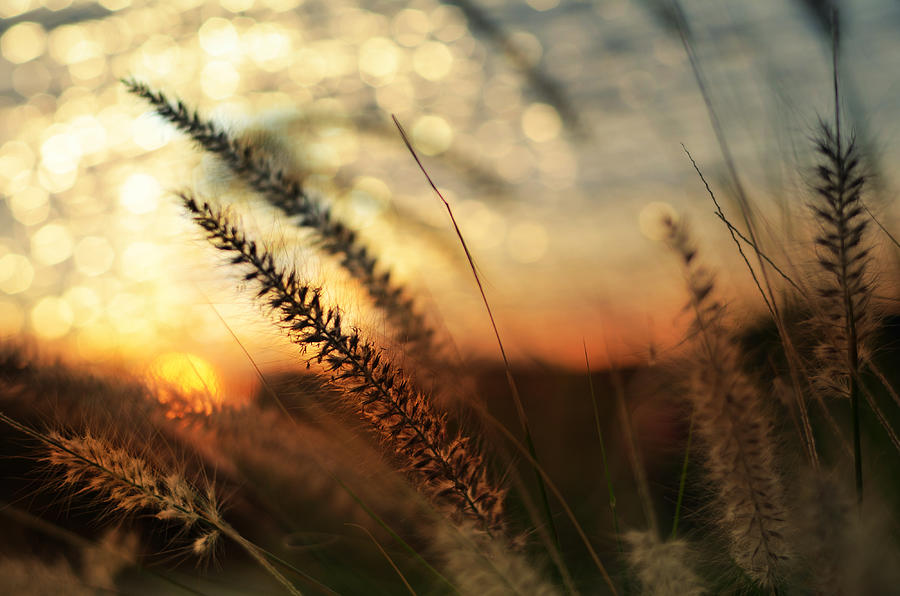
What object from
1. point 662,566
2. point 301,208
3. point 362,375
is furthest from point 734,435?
point 301,208

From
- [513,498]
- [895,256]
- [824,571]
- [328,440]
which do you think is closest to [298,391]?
[328,440]

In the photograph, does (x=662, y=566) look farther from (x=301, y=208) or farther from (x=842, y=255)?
(x=301, y=208)

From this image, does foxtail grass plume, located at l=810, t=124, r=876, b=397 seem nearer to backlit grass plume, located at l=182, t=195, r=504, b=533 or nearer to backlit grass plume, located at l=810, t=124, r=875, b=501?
backlit grass plume, located at l=810, t=124, r=875, b=501

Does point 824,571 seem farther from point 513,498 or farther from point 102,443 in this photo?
point 102,443

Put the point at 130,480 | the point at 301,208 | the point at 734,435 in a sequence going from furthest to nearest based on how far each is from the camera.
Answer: the point at 301,208
the point at 130,480
the point at 734,435

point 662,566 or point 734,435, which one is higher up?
point 734,435

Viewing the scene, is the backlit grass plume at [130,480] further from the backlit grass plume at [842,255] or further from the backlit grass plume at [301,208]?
the backlit grass plume at [842,255]
